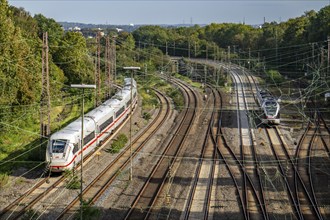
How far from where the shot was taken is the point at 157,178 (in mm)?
22094

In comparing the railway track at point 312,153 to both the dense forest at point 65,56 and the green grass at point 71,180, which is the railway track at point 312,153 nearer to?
the dense forest at point 65,56

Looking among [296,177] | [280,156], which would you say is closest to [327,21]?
[280,156]

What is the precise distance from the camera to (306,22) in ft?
256

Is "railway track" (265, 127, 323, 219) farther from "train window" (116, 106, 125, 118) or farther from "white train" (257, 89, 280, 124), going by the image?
"train window" (116, 106, 125, 118)

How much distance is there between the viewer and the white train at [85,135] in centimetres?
2133

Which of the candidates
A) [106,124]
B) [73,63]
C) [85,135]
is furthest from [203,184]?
[73,63]

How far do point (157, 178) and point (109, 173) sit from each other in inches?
98.5

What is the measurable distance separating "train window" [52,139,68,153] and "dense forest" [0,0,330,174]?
267 centimetres

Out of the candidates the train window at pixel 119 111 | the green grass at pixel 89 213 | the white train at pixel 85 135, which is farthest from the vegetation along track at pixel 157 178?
the train window at pixel 119 111

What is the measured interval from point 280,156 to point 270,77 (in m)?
35.6

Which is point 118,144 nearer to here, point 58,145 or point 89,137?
point 89,137

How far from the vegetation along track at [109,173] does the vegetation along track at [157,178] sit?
164 cm

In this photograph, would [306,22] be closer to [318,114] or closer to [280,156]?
[318,114]

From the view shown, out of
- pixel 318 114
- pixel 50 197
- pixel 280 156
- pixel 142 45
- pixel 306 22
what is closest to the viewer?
pixel 50 197
